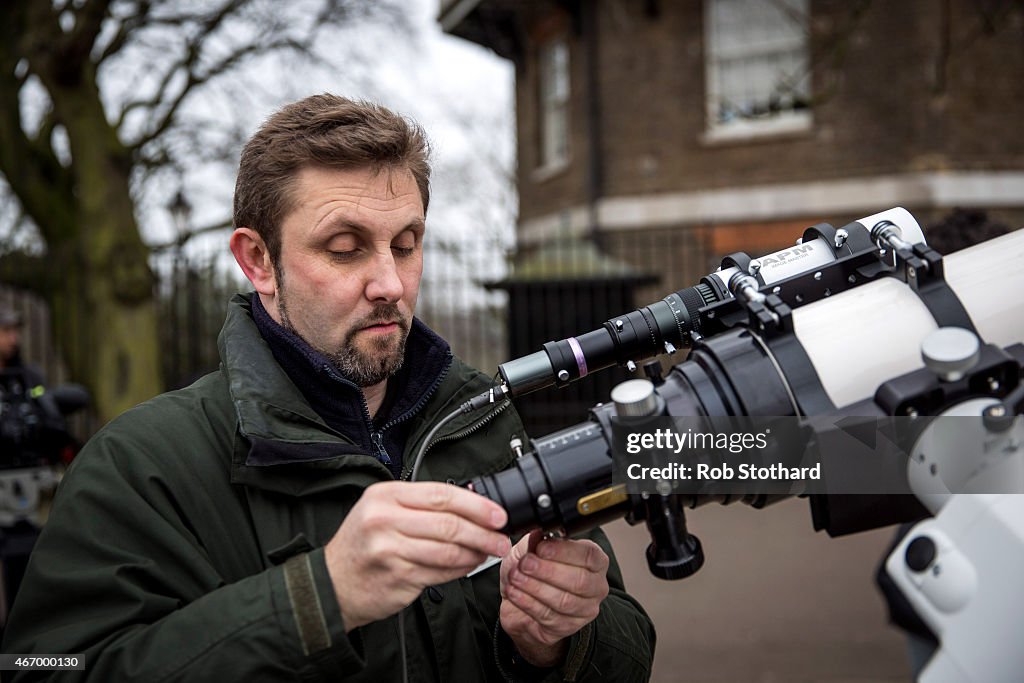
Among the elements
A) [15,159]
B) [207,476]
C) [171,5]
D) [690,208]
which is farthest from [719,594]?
[171,5]

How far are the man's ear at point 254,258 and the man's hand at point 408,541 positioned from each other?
2.47 feet

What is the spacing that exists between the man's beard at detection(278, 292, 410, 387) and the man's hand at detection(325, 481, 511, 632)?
0.54 m

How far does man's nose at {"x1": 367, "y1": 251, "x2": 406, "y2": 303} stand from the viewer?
178 centimetres

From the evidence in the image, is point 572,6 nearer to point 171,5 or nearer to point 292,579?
point 171,5

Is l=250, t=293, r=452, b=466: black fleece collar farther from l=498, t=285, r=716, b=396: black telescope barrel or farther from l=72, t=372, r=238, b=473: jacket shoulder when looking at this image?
l=498, t=285, r=716, b=396: black telescope barrel

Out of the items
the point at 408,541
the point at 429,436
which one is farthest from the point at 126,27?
the point at 408,541

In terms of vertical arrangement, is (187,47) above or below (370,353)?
above

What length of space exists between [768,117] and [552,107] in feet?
12.0

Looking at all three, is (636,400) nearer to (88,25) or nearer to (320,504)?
(320,504)

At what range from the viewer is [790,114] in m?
11.4

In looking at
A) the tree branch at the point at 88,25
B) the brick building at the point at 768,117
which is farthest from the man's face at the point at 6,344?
the brick building at the point at 768,117

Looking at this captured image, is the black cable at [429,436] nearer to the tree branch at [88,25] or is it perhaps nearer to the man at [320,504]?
the man at [320,504]

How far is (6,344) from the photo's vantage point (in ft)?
20.2

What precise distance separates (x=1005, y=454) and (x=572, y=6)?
41.0 ft
